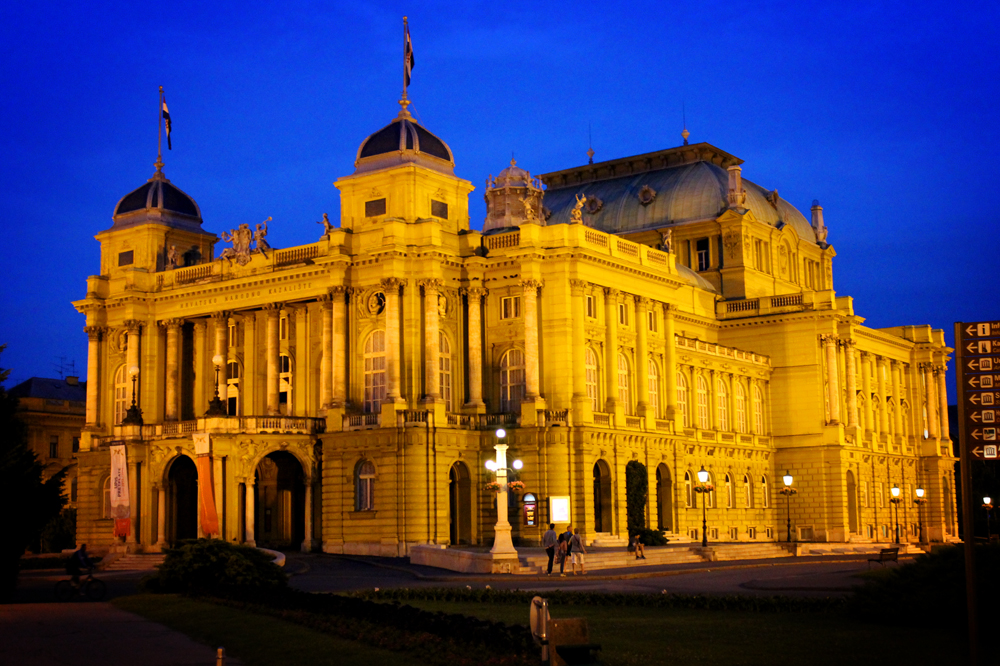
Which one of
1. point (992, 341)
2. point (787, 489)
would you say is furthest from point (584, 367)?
point (992, 341)

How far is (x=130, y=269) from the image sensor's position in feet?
249

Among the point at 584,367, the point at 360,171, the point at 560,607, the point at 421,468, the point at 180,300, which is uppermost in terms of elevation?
the point at 360,171

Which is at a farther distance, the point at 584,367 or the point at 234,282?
the point at 234,282

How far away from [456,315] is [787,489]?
742 inches

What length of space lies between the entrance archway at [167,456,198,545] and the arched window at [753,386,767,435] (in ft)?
116

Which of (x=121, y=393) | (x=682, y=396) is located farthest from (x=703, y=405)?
(x=121, y=393)

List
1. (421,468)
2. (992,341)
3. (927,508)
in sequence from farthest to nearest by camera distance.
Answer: (927,508), (421,468), (992,341)

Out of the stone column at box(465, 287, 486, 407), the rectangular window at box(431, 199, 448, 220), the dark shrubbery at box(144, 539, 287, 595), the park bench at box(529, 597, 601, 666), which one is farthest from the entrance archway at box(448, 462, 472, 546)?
the park bench at box(529, 597, 601, 666)

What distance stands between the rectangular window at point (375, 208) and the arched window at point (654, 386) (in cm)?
1708

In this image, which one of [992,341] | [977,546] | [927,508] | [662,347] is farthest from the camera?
[927,508]

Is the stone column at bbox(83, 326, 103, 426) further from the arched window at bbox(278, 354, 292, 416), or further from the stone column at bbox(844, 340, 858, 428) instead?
the stone column at bbox(844, 340, 858, 428)

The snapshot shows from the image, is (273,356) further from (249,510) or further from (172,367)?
(249,510)

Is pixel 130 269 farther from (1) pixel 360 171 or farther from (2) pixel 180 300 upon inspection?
(1) pixel 360 171

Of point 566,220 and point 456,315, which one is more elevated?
point 566,220
